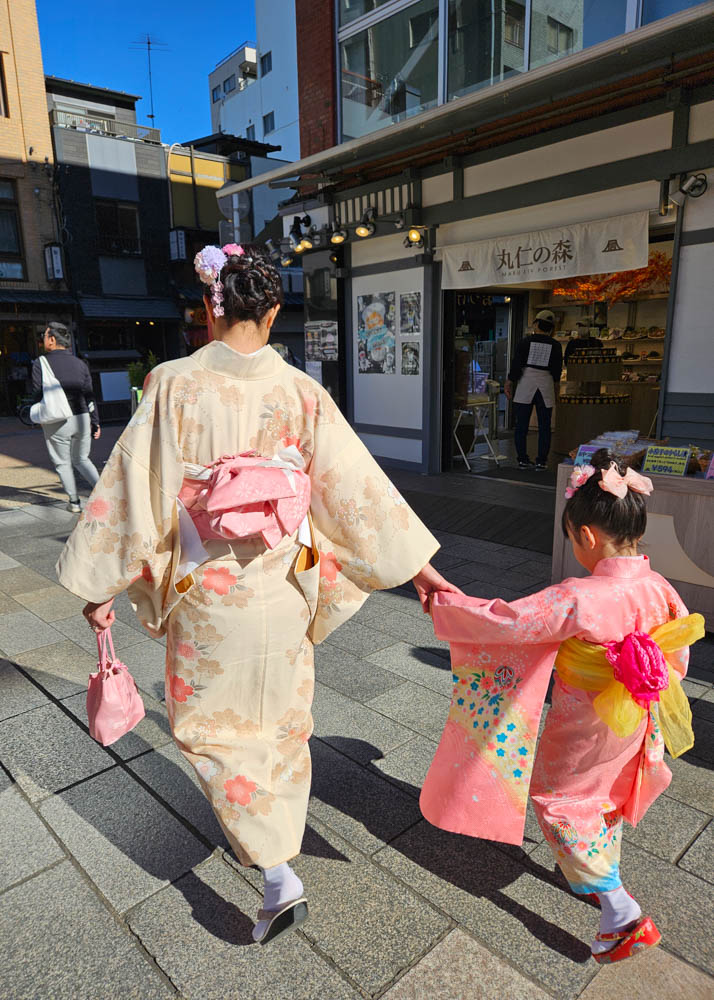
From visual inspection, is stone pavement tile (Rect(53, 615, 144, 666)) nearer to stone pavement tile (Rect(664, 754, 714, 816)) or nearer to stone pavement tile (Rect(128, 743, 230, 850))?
stone pavement tile (Rect(128, 743, 230, 850))

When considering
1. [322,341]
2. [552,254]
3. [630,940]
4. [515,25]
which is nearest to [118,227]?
[322,341]

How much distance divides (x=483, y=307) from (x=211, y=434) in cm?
1034

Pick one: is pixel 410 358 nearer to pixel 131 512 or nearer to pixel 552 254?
pixel 552 254

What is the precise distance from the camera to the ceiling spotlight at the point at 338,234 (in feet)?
27.4

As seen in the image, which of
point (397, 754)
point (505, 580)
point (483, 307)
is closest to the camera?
point (397, 754)

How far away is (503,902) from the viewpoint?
6.12ft

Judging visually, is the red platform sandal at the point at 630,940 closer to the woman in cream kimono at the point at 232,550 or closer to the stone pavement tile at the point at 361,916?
the stone pavement tile at the point at 361,916

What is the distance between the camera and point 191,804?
7.55ft

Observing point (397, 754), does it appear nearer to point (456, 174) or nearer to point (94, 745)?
point (94, 745)

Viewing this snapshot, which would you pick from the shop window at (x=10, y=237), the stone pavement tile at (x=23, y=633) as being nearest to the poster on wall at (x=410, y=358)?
the stone pavement tile at (x=23, y=633)

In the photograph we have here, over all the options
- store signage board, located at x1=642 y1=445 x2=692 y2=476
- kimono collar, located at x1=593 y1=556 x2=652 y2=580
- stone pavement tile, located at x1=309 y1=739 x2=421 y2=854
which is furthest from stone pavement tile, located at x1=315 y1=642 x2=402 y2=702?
store signage board, located at x1=642 y1=445 x2=692 y2=476

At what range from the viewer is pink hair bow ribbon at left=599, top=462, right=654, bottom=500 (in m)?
1.74

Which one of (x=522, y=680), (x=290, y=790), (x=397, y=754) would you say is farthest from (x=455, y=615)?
(x=397, y=754)

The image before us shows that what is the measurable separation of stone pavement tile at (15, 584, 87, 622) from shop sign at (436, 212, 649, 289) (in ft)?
17.8
